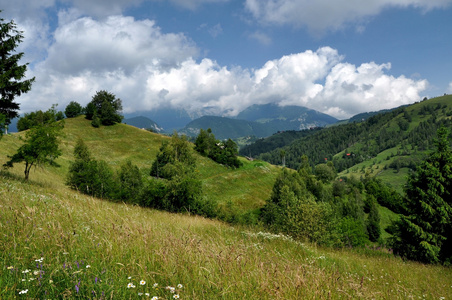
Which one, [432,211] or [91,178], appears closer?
[432,211]

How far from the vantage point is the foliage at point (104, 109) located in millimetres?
95000

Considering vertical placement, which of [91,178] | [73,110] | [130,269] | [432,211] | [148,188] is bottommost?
[148,188]

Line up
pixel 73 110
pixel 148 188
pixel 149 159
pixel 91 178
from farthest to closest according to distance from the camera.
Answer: pixel 73 110 < pixel 149 159 < pixel 148 188 < pixel 91 178

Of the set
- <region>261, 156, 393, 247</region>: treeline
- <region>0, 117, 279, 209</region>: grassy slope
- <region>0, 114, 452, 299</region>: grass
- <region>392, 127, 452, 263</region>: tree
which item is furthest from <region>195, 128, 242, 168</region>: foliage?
<region>0, 114, 452, 299</region>: grass

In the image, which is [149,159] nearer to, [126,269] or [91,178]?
[91,178]

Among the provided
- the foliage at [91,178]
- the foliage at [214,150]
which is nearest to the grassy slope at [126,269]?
the foliage at [91,178]

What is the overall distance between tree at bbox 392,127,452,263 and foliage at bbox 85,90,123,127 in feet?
323

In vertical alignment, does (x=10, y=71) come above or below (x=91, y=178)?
above

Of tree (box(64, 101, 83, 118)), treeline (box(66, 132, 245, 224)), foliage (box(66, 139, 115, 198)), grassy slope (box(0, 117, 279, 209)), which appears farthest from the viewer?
tree (box(64, 101, 83, 118))

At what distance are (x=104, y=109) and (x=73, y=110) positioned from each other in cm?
1846

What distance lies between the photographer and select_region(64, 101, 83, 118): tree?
10076 cm

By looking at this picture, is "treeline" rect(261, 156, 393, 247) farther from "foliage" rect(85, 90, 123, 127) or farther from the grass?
"foliage" rect(85, 90, 123, 127)

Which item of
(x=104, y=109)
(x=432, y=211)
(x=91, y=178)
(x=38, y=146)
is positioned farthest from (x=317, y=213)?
(x=104, y=109)

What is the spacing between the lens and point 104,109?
9531 cm
